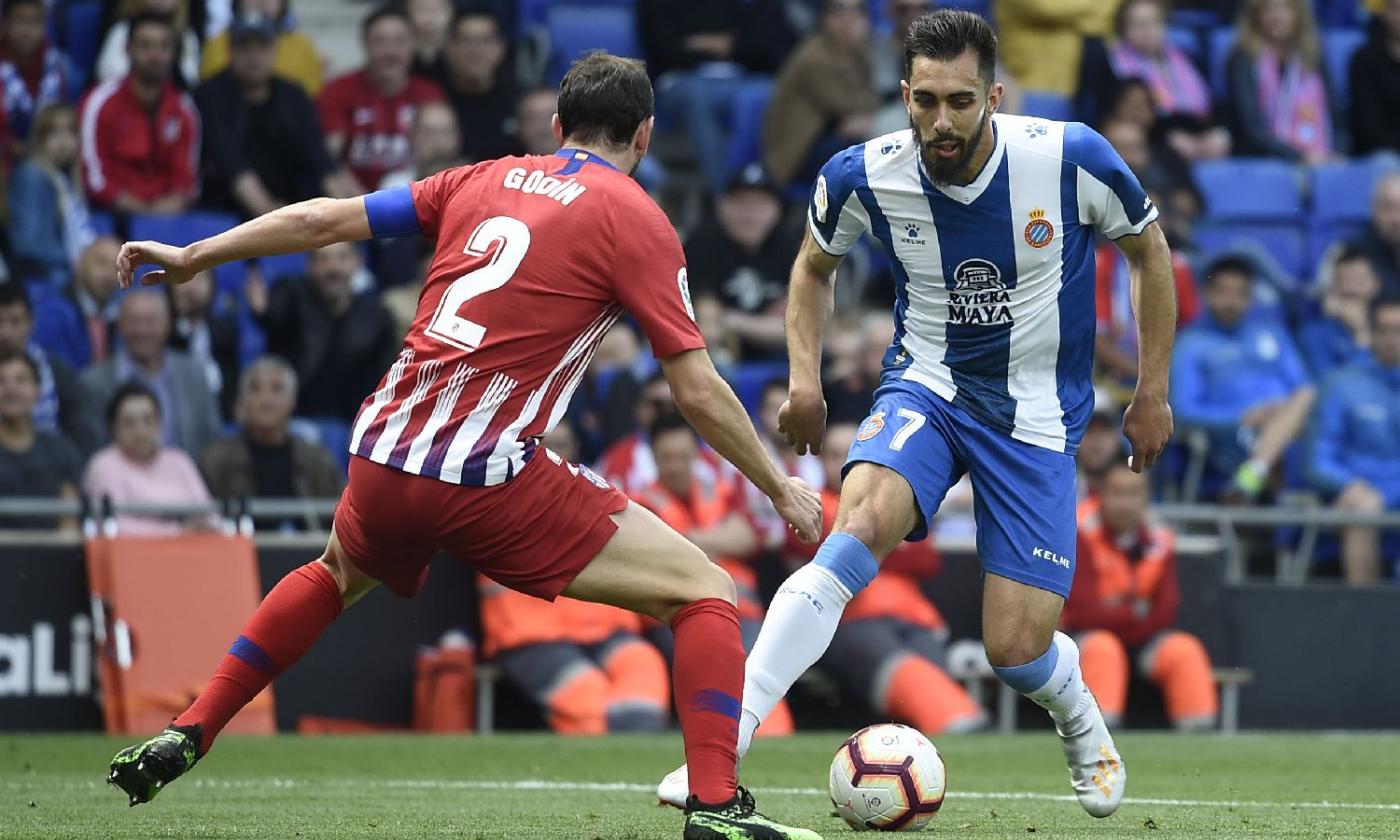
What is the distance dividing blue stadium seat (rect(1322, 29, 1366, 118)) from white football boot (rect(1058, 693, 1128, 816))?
10.8m

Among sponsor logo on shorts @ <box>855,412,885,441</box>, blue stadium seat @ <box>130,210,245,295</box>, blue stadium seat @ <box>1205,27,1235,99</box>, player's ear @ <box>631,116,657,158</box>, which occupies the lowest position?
blue stadium seat @ <box>130,210,245,295</box>

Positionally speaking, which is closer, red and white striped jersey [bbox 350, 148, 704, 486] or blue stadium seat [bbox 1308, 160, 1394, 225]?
red and white striped jersey [bbox 350, 148, 704, 486]

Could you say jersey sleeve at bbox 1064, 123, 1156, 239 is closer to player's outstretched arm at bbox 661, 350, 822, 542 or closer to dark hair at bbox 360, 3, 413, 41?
player's outstretched arm at bbox 661, 350, 822, 542

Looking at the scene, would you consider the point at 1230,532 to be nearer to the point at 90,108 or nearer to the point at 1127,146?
the point at 1127,146

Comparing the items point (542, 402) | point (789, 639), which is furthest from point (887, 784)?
point (542, 402)

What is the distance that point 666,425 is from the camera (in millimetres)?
11961

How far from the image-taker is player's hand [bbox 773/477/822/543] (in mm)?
5883

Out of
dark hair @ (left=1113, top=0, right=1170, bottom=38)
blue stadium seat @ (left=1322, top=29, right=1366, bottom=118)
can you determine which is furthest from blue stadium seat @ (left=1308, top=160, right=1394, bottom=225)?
dark hair @ (left=1113, top=0, right=1170, bottom=38)

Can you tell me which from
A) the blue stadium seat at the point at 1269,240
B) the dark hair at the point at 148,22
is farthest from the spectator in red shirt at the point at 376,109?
the blue stadium seat at the point at 1269,240

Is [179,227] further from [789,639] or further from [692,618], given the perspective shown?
[692,618]

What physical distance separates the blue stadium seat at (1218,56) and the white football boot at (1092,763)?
10.3 metres

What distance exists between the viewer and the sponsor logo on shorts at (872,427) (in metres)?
6.93

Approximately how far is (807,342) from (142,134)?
7.50 meters

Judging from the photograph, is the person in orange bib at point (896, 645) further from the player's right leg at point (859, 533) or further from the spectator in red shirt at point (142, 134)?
the player's right leg at point (859, 533)
